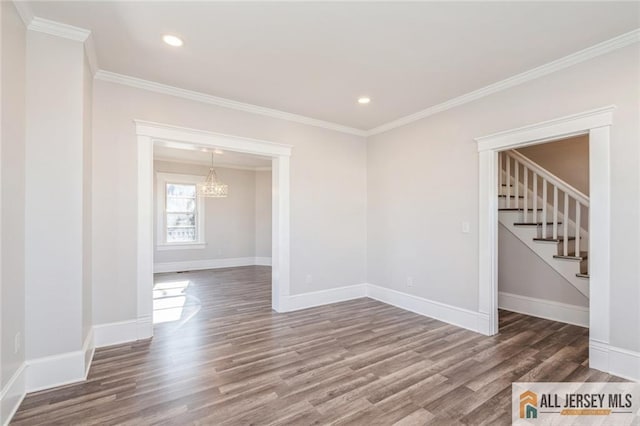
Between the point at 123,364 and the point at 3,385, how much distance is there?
2.87 feet

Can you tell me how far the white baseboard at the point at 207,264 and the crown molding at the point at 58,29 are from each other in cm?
579

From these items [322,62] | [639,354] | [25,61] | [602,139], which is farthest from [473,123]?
[25,61]

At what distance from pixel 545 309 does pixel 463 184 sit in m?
2.09

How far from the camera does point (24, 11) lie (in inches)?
85.2

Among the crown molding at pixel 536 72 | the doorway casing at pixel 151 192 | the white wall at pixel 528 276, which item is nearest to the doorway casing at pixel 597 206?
the crown molding at pixel 536 72

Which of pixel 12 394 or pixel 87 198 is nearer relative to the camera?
pixel 12 394

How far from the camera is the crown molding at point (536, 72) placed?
2.47 meters

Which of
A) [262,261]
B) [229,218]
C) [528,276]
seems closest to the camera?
[528,276]

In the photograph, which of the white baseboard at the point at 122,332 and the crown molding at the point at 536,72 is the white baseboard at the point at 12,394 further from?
the crown molding at the point at 536,72

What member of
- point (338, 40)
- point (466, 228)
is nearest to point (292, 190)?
point (338, 40)

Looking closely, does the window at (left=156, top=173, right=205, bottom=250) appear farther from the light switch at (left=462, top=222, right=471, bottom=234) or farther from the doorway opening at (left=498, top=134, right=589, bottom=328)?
the doorway opening at (left=498, top=134, right=589, bottom=328)

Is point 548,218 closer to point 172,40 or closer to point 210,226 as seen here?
point 172,40

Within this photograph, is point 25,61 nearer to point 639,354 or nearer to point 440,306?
point 440,306

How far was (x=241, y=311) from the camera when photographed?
4270mm
